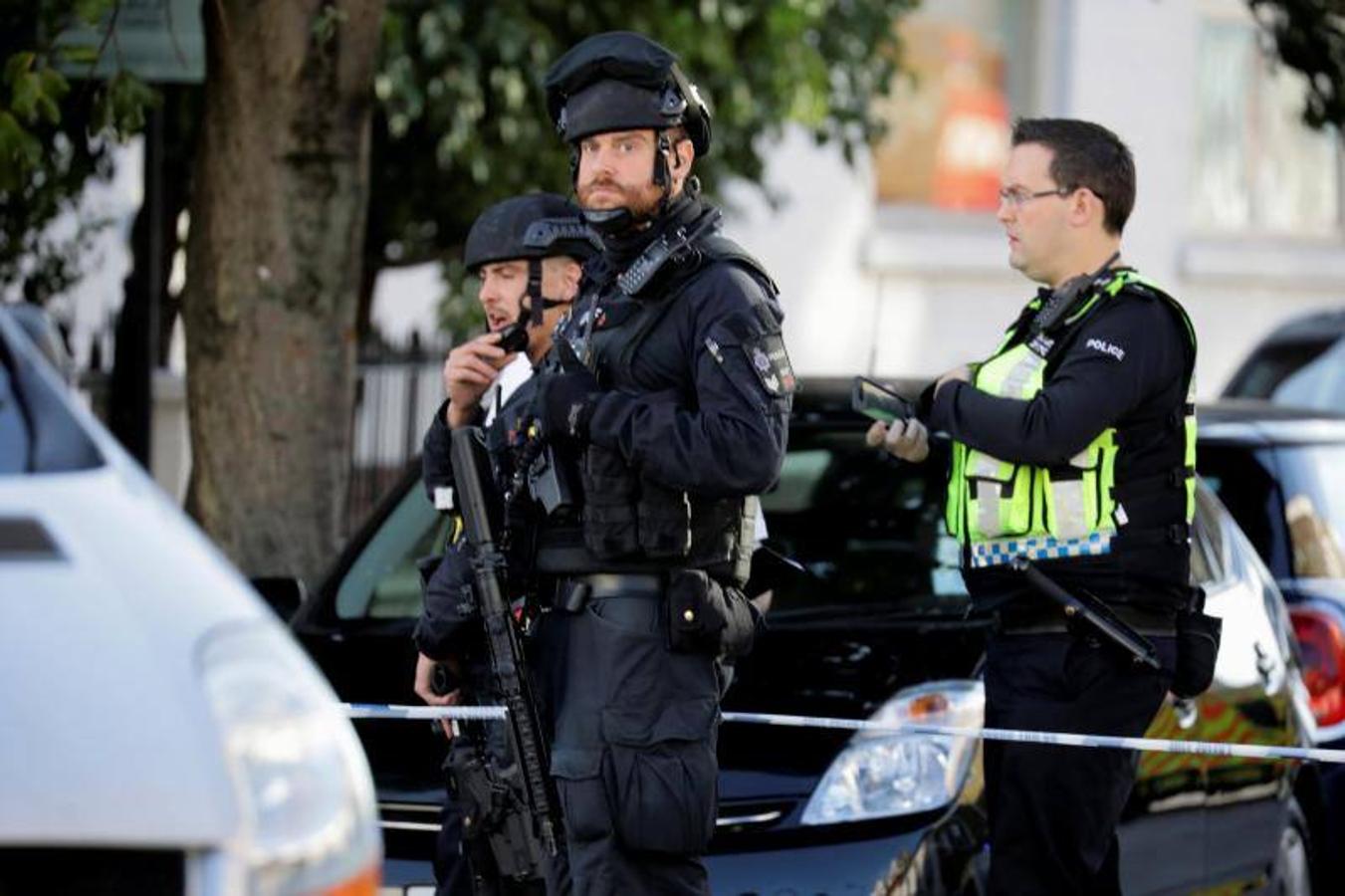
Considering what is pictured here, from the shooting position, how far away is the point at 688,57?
11305 millimetres

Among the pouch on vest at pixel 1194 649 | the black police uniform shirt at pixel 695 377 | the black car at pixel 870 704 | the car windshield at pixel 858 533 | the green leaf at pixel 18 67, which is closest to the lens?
the black police uniform shirt at pixel 695 377

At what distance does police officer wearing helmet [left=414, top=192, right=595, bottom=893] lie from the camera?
5227 mm

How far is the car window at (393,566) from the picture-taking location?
658 centimetres

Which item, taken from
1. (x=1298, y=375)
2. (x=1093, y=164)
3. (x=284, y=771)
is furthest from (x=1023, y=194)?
(x=1298, y=375)

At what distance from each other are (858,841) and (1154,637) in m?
0.67

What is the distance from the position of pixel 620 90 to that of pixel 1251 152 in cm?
1636

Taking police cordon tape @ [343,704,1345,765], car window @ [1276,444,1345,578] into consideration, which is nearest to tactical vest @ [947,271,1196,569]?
police cordon tape @ [343,704,1345,765]

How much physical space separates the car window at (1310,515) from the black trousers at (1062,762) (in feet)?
7.47

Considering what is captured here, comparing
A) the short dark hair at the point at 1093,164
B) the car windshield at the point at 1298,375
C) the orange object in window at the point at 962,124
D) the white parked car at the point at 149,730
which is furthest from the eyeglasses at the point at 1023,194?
the orange object in window at the point at 962,124

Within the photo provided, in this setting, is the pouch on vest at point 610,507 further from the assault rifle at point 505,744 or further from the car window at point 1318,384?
the car window at point 1318,384

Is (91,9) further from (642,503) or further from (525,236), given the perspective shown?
(642,503)

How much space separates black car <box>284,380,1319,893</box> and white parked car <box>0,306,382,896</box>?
8.27 feet

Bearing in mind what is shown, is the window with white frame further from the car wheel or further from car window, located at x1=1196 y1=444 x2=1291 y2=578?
the car wheel

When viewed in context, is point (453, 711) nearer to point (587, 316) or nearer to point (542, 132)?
point (587, 316)
